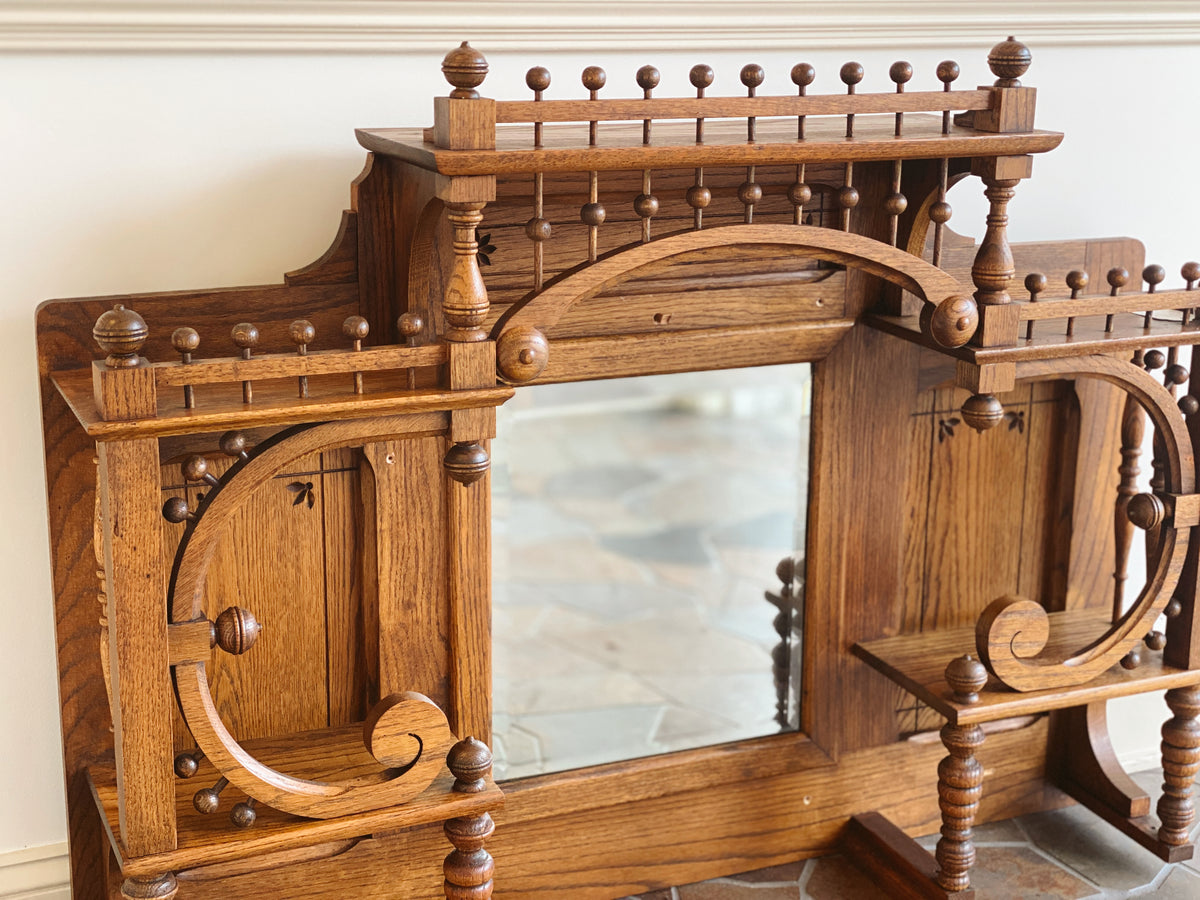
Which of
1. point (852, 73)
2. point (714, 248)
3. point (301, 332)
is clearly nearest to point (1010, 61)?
point (852, 73)

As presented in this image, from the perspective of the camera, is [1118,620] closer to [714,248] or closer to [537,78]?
[714,248]

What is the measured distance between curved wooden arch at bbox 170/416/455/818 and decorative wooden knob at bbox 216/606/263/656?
29 mm

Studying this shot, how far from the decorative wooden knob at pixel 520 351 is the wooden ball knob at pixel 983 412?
2.18ft

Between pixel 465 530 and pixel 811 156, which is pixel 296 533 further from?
pixel 811 156

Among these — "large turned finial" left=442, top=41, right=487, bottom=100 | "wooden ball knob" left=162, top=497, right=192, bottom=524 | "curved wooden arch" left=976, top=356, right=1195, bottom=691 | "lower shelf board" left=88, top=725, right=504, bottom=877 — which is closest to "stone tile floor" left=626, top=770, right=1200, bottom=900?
"curved wooden arch" left=976, top=356, right=1195, bottom=691

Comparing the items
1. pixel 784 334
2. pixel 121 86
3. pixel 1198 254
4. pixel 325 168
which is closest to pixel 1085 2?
pixel 1198 254

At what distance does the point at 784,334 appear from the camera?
6.81 feet

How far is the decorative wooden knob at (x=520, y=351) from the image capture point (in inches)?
64.0

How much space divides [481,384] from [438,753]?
0.47 metres

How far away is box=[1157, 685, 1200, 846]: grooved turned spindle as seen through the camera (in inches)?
87.7

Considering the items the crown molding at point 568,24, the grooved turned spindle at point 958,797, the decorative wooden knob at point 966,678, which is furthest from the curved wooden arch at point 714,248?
the grooved turned spindle at point 958,797

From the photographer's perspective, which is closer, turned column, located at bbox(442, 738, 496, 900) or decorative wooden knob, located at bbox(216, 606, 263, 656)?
decorative wooden knob, located at bbox(216, 606, 263, 656)

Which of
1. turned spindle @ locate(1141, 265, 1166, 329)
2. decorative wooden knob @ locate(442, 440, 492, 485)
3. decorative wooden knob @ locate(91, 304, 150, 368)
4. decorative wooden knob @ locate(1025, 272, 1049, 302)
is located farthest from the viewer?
turned spindle @ locate(1141, 265, 1166, 329)

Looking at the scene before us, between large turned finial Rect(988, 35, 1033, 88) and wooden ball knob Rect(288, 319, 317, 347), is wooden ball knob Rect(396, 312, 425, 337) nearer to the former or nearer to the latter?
wooden ball knob Rect(288, 319, 317, 347)
